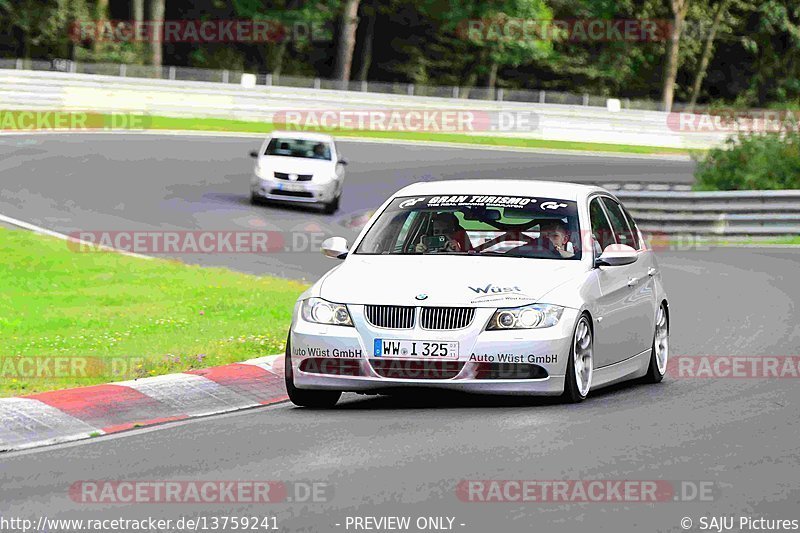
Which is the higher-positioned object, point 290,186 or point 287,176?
point 287,176

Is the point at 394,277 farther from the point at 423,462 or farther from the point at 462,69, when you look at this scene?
the point at 462,69

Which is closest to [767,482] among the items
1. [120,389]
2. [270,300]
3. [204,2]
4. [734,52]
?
[120,389]

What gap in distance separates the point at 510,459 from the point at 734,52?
7058 cm

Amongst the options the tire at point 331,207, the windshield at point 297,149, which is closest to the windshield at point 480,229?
the tire at point 331,207

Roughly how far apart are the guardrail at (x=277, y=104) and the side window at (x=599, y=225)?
34.5m

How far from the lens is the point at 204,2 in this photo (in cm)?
6988

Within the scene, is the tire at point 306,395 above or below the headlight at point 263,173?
above

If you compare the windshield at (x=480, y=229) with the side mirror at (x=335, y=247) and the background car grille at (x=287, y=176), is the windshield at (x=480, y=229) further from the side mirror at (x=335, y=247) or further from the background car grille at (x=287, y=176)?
the background car grille at (x=287, y=176)

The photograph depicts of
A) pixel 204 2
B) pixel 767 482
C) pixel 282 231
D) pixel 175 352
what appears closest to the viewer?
pixel 767 482

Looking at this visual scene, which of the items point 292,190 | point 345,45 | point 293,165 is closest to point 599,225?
point 292,190

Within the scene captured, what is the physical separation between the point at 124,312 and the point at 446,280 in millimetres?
6193

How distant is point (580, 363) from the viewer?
1059cm

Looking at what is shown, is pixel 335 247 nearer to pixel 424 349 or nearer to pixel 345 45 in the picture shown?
pixel 424 349

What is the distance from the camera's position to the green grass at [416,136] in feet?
154
